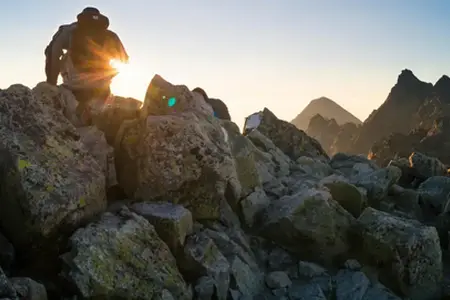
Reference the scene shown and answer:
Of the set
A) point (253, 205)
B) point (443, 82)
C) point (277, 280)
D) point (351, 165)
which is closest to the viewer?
point (277, 280)

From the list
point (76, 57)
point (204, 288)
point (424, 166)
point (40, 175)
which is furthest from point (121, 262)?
point (424, 166)

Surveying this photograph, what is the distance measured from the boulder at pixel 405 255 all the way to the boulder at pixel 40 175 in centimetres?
598

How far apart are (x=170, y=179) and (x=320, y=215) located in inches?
143

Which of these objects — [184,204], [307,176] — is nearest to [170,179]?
[184,204]

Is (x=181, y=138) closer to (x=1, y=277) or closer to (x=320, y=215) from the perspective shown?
(x=320, y=215)

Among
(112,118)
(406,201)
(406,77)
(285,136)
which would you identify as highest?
(406,77)

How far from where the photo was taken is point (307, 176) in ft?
46.6

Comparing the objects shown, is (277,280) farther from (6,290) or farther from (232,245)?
(6,290)

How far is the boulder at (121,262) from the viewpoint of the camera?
6668mm

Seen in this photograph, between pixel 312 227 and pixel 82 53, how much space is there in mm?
7383

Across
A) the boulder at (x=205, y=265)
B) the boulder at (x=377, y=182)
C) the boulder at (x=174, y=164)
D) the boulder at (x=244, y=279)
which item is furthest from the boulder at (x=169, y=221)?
the boulder at (x=377, y=182)

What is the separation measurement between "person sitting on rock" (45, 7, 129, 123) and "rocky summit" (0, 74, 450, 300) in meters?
0.63

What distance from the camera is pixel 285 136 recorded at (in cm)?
1756

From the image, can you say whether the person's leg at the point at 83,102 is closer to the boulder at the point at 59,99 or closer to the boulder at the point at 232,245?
the boulder at the point at 59,99
